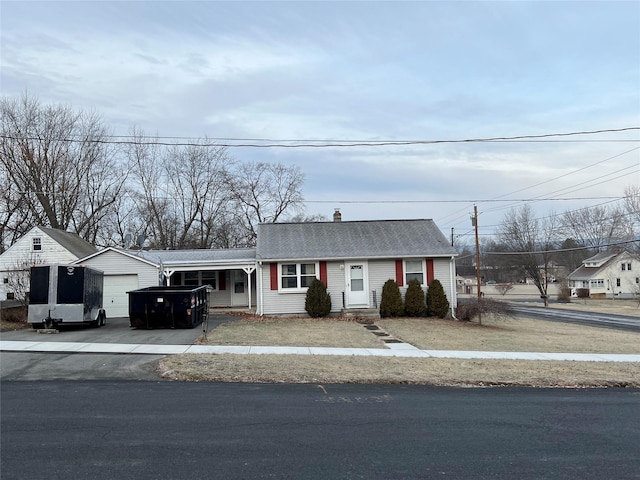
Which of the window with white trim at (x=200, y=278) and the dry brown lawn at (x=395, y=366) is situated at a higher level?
the window with white trim at (x=200, y=278)

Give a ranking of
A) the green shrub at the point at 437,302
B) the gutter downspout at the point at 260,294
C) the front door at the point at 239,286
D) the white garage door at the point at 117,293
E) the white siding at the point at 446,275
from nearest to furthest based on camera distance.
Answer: the green shrub at the point at 437,302 → the gutter downspout at the point at 260,294 → the white siding at the point at 446,275 → the white garage door at the point at 117,293 → the front door at the point at 239,286

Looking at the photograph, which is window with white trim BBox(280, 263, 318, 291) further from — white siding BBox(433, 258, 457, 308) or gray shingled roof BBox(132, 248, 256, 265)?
white siding BBox(433, 258, 457, 308)

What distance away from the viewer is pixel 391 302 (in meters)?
22.2

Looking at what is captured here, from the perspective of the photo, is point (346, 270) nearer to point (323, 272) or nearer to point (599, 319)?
point (323, 272)

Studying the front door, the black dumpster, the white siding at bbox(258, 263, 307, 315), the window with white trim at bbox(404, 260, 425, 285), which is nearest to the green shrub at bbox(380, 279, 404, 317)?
the window with white trim at bbox(404, 260, 425, 285)

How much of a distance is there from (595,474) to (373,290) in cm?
1845

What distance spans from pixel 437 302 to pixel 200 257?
12113 millimetres

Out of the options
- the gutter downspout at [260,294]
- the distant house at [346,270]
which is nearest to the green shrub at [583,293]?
the distant house at [346,270]

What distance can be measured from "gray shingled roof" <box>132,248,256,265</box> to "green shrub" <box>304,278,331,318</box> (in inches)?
134

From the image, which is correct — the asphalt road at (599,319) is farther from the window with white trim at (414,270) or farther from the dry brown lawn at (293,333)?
the dry brown lawn at (293,333)

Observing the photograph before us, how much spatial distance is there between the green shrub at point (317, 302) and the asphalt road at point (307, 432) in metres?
13.3

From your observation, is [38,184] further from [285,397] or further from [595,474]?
[595,474]

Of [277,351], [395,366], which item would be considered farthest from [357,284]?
[395,366]

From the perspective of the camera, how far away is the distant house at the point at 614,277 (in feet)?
245
